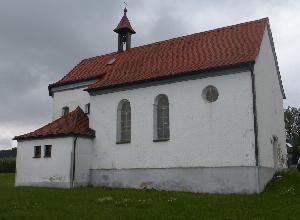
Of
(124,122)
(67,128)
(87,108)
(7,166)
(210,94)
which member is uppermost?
(87,108)

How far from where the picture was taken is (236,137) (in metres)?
19.5

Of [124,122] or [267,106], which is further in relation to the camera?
[124,122]

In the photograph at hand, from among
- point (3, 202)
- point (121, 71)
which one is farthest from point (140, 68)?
point (3, 202)

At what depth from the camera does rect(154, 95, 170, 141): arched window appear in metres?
22.2

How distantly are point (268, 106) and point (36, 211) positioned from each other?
14.3 metres

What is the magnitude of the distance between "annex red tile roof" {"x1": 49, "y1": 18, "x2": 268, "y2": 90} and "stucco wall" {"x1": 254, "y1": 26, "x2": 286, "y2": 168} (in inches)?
38.3

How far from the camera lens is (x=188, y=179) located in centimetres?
2059

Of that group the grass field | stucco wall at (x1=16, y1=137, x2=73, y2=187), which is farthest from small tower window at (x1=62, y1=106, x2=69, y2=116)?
the grass field

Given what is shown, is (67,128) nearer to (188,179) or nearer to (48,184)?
(48,184)

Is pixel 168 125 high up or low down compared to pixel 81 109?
down

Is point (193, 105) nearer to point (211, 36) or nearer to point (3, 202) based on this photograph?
point (211, 36)

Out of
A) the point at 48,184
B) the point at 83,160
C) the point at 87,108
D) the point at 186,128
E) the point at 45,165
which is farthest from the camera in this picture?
the point at 87,108

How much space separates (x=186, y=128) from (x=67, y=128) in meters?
7.52

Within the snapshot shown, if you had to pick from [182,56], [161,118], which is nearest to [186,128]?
[161,118]
